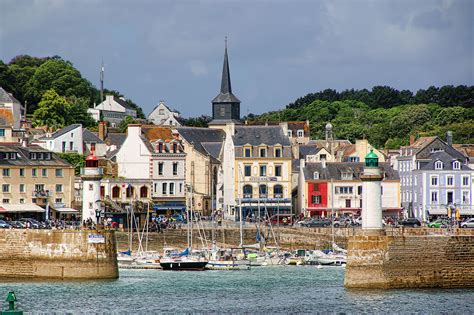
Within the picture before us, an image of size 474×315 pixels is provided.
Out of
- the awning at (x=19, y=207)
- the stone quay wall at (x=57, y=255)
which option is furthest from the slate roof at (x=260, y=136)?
the stone quay wall at (x=57, y=255)

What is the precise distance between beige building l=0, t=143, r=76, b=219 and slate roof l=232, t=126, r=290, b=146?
48.0ft

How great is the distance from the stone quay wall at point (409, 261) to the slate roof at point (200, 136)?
47.7 meters

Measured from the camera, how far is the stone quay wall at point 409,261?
52156 mm

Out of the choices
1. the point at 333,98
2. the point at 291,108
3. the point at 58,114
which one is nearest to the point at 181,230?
the point at 58,114

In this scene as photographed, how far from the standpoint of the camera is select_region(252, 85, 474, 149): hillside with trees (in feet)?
437

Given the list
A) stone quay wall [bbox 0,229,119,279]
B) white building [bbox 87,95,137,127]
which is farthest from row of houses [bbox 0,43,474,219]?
white building [bbox 87,95,137,127]

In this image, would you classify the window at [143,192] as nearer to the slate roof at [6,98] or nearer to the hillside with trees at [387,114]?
the slate roof at [6,98]

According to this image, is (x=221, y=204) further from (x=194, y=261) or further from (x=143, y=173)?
(x=194, y=261)

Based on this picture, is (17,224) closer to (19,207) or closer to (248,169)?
(19,207)

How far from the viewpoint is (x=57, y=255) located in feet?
190

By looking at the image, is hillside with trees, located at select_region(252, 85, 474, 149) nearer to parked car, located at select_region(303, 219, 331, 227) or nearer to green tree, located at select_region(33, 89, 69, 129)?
green tree, located at select_region(33, 89, 69, 129)

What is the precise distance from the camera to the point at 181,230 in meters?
82.0

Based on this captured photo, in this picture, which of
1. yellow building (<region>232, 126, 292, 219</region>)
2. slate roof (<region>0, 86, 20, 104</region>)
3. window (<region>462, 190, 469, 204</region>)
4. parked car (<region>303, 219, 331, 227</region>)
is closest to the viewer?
parked car (<region>303, 219, 331, 227</region>)

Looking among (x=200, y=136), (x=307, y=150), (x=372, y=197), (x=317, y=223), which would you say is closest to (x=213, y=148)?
(x=200, y=136)
